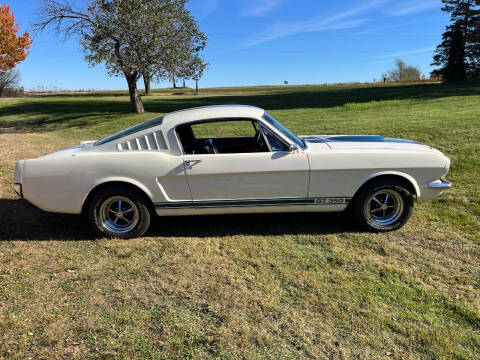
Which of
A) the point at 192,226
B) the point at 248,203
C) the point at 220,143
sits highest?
the point at 220,143

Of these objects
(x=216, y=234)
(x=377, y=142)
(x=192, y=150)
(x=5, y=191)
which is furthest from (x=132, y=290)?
(x=5, y=191)

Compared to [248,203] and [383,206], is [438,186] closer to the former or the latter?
[383,206]

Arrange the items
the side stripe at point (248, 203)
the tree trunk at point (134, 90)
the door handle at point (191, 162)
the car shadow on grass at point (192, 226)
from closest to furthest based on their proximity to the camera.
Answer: the door handle at point (191, 162) < the side stripe at point (248, 203) < the car shadow on grass at point (192, 226) < the tree trunk at point (134, 90)

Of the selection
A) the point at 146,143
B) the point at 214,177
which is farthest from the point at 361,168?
the point at 146,143

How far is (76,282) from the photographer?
313cm

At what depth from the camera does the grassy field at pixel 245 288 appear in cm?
236

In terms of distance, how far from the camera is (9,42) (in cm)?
3053

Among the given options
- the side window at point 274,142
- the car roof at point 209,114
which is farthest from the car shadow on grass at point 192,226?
the car roof at point 209,114

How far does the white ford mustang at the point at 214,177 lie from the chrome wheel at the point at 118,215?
12mm

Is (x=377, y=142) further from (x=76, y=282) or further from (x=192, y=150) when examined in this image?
(x=76, y=282)

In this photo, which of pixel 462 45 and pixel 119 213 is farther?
pixel 462 45

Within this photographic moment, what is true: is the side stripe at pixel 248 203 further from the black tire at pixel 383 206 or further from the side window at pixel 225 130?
the side window at pixel 225 130

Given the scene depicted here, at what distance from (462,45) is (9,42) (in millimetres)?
44289

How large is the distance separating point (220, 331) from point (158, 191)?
1804 millimetres
